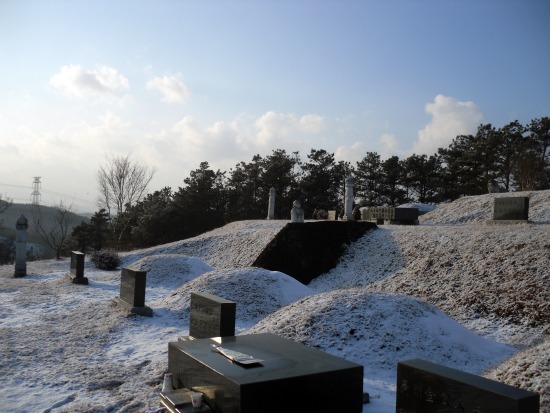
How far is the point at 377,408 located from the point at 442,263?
28.8 feet

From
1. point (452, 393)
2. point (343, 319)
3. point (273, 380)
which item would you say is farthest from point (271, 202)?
point (452, 393)

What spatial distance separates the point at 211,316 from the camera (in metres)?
7.11

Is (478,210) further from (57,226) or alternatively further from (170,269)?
(57,226)

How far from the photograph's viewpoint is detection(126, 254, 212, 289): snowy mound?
16031 mm

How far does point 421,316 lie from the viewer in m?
7.65

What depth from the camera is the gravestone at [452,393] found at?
127 inches

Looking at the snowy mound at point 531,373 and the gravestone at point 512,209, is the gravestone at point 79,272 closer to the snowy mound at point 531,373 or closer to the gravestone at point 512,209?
the snowy mound at point 531,373

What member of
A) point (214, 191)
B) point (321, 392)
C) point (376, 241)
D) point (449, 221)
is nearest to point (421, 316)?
point (321, 392)

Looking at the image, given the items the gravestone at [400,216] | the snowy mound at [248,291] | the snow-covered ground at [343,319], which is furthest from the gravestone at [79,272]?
the gravestone at [400,216]

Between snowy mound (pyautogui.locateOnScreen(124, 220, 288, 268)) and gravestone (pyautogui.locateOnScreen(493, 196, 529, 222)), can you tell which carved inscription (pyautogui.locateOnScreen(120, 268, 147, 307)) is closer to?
snowy mound (pyautogui.locateOnScreen(124, 220, 288, 268))

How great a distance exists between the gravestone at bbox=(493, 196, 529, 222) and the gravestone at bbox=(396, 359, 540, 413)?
14472 millimetres

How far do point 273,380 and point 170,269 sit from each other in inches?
528

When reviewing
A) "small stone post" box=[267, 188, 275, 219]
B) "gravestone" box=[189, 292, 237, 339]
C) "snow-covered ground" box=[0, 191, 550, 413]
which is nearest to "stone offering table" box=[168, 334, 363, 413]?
"snow-covered ground" box=[0, 191, 550, 413]

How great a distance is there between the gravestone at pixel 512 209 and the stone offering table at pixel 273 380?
14.1 meters
